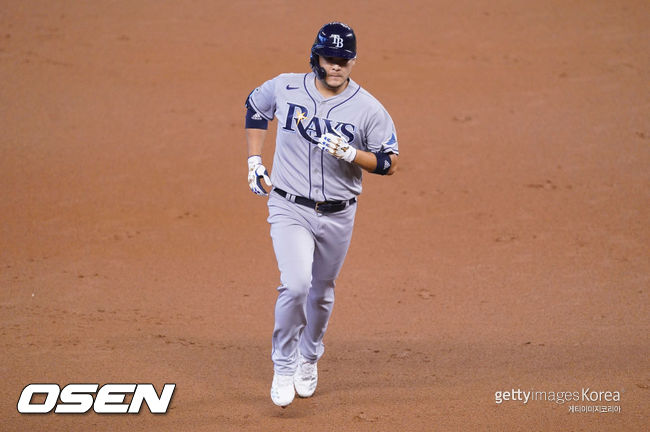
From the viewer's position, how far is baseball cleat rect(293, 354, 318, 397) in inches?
218

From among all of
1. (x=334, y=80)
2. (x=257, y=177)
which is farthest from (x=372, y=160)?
(x=257, y=177)

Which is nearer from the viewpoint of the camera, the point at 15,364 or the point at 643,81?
the point at 15,364

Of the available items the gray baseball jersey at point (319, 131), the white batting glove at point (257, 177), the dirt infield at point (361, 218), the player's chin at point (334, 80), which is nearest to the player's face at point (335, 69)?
the player's chin at point (334, 80)

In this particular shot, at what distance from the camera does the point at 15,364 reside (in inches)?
228

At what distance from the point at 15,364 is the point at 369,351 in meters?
2.77

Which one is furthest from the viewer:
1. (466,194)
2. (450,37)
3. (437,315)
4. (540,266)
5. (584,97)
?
(450,37)

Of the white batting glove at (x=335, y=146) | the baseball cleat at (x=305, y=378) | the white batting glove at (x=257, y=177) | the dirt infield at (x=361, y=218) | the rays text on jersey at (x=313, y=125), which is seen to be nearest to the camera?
the white batting glove at (x=335, y=146)

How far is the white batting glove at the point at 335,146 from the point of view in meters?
4.88

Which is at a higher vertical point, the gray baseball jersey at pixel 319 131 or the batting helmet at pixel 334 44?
the batting helmet at pixel 334 44

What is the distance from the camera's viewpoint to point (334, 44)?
5027mm

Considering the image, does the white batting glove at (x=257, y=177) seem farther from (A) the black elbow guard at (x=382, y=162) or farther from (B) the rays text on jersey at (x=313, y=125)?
(A) the black elbow guard at (x=382, y=162)

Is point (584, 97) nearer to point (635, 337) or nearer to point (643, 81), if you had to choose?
point (643, 81)

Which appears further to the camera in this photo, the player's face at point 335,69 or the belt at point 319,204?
the belt at point 319,204

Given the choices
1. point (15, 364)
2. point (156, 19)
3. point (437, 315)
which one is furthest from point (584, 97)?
point (15, 364)
